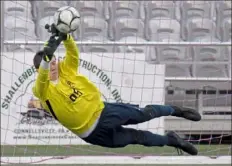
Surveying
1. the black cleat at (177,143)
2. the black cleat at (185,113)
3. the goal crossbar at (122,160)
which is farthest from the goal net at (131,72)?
the black cleat at (185,113)

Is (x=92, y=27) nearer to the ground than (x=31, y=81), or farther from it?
farther from it

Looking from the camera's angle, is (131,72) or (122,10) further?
(122,10)

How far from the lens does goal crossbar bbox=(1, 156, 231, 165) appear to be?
31.1 ft

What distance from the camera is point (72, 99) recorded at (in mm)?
6938

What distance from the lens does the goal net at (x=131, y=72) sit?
1025 centimetres

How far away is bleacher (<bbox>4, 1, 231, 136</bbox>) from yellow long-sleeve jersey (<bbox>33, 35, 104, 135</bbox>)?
3859 mm

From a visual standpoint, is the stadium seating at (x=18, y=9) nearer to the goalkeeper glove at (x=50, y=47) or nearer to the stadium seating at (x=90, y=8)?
the stadium seating at (x=90, y=8)

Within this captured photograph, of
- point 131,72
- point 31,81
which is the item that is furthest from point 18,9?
point 131,72

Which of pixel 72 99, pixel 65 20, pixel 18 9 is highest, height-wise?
pixel 18 9

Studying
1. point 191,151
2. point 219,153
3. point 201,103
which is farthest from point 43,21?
point 191,151

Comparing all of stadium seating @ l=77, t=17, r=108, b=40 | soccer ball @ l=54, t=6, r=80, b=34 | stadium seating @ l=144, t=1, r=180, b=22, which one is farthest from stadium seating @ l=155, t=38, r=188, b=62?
soccer ball @ l=54, t=6, r=80, b=34

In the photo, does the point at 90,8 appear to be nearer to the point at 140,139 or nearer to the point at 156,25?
the point at 156,25

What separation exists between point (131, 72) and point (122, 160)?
1.45 metres

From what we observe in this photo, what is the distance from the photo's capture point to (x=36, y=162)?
31.0ft
